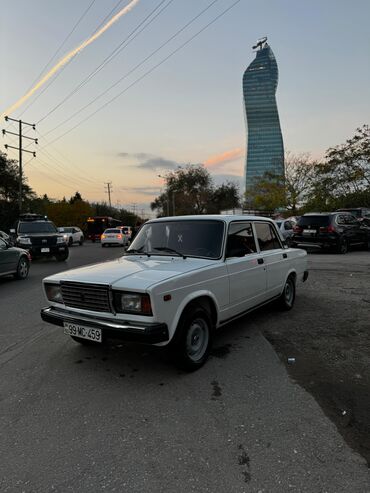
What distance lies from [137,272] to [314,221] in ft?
42.9

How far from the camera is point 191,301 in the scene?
373cm

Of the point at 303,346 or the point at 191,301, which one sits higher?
the point at 191,301

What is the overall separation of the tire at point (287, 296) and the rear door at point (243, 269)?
998 mm

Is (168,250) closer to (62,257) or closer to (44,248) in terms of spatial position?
(44,248)

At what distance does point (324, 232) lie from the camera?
15.1 m

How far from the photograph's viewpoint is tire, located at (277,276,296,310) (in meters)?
6.11

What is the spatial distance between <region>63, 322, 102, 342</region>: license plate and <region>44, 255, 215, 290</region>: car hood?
490 millimetres

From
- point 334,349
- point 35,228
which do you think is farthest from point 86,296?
point 35,228

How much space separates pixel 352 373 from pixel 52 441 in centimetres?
307

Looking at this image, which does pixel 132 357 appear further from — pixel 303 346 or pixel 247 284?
pixel 303 346

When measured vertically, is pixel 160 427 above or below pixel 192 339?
below

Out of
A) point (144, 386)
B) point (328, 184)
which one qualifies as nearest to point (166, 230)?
point (144, 386)

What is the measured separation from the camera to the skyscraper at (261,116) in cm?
8656

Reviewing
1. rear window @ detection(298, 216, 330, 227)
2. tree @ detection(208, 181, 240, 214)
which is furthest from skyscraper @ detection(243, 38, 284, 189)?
rear window @ detection(298, 216, 330, 227)
